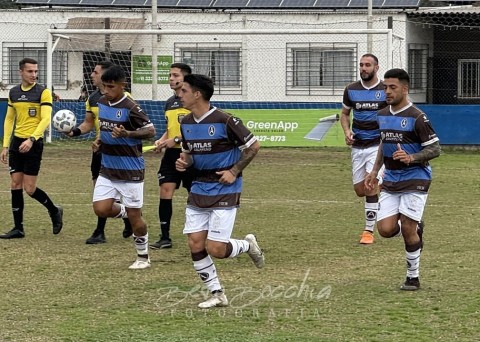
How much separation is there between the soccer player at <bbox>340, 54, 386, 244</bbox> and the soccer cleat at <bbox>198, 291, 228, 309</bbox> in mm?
4005

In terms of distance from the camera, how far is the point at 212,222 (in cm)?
928

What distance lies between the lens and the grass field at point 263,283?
27.7 feet

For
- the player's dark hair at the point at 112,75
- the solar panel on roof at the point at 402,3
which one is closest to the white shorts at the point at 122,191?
the player's dark hair at the point at 112,75

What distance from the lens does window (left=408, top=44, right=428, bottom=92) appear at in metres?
31.9

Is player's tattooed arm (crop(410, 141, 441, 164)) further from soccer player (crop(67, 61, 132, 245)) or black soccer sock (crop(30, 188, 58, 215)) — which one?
black soccer sock (crop(30, 188, 58, 215))

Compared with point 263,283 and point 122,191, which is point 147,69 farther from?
point 263,283

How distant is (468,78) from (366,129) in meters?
20.9

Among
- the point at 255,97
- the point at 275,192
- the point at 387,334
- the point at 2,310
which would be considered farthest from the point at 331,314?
the point at 255,97

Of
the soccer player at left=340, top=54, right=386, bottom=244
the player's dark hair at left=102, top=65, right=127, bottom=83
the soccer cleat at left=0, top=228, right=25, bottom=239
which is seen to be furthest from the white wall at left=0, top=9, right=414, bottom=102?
the player's dark hair at left=102, top=65, right=127, bottom=83

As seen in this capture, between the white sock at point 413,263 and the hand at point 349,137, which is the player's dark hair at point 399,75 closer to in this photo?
the white sock at point 413,263

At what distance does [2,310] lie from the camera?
361 inches

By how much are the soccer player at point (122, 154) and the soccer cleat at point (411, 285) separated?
9.14 ft

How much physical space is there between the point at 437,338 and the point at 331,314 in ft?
3.60

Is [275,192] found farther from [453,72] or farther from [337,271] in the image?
[453,72]
